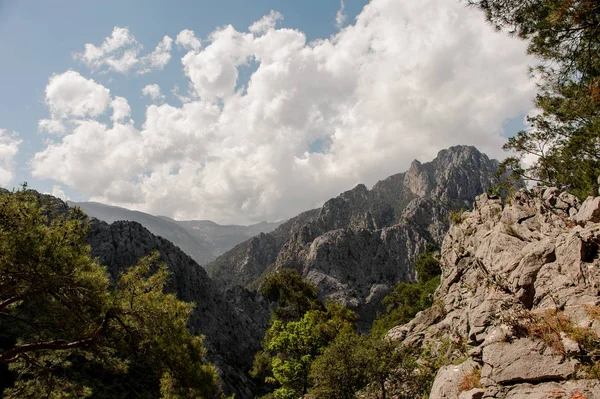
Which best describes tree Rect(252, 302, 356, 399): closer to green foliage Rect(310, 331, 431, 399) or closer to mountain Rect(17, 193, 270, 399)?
green foliage Rect(310, 331, 431, 399)

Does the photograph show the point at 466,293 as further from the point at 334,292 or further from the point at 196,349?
the point at 334,292

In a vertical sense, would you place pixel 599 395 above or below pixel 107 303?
below

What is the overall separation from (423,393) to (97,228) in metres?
97.2

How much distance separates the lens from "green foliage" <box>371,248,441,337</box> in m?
59.8

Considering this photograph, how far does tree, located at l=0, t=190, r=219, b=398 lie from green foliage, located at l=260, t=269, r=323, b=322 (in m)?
39.4

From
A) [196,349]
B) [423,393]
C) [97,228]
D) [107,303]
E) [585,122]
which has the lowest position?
[423,393]

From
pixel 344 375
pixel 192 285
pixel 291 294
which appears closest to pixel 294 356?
pixel 344 375

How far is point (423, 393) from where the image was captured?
55.2 feet

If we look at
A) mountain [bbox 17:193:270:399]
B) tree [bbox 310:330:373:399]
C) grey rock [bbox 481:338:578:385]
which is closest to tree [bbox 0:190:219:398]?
tree [bbox 310:330:373:399]

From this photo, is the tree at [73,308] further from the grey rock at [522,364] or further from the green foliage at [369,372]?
the grey rock at [522,364]

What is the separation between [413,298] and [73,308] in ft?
230

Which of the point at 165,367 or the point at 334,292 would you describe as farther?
the point at 334,292

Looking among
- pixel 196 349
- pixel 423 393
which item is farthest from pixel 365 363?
pixel 196 349

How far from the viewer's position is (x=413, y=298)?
7112 cm
